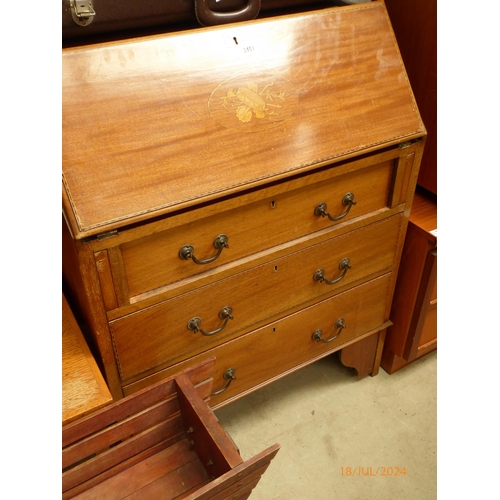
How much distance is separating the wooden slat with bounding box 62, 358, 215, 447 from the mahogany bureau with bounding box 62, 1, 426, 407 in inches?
4.6

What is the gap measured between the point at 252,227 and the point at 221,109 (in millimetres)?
250

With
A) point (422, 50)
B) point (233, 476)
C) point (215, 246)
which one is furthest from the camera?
point (422, 50)

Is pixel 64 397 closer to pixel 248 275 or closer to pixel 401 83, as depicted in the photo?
pixel 248 275

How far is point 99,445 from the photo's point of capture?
989mm

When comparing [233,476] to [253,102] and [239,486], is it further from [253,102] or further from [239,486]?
[253,102]

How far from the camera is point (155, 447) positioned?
3.61 ft

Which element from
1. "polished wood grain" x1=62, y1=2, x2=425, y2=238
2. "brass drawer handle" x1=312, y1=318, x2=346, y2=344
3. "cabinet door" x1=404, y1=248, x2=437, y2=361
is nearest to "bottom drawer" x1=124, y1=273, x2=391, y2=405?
"brass drawer handle" x1=312, y1=318, x2=346, y2=344

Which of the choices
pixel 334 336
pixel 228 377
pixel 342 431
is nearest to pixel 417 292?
pixel 334 336

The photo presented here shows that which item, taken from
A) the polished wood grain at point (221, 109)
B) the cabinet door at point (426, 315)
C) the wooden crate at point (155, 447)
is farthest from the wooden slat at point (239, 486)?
the cabinet door at point (426, 315)

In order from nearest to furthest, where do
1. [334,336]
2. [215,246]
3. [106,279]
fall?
1. [106,279]
2. [215,246]
3. [334,336]

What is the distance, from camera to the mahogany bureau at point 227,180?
0.92m

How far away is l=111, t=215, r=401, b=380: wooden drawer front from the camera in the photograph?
108 centimetres

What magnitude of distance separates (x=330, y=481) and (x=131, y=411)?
735mm
